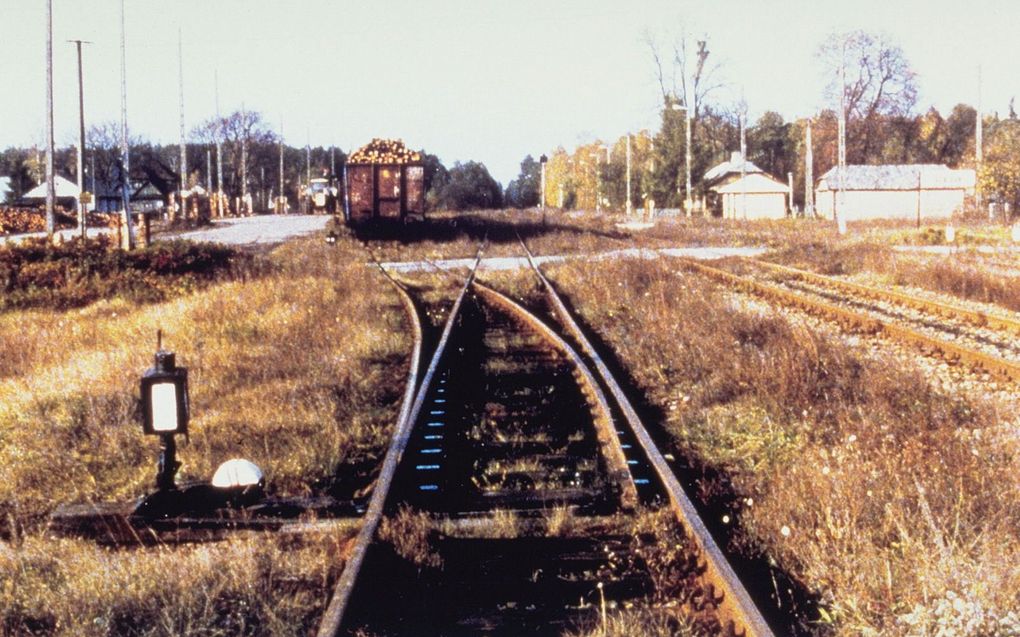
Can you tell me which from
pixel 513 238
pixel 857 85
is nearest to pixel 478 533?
pixel 513 238

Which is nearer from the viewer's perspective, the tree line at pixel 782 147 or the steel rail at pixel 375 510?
the steel rail at pixel 375 510

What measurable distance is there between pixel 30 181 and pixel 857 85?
79.8 metres

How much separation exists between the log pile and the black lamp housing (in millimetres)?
31416

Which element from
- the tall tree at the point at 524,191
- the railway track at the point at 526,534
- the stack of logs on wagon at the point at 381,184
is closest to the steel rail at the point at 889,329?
the railway track at the point at 526,534

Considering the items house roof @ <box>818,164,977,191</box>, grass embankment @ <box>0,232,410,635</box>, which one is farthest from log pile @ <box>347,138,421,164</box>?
house roof @ <box>818,164,977,191</box>

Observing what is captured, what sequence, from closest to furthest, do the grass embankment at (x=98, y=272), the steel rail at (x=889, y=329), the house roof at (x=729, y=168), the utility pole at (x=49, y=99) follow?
1. the steel rail at (x=889, y=329)
2. the grass embankment at (x=98, y=272)
3. the utility pole at (x=49, y=99)
4. the house roof at (x=729, y=168)

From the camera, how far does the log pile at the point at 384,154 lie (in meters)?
37.1

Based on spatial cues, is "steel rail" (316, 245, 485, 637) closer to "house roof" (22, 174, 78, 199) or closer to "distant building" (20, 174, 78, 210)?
"distant building" (20, 174, 78, 210)

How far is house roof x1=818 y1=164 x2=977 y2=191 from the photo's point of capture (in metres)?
82.5

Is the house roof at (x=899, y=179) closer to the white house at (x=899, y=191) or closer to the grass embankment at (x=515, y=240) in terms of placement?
the white house at (x=899, y=191)

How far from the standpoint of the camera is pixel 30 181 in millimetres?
117562

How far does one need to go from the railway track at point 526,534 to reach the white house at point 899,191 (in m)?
77.2

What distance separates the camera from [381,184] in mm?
37031

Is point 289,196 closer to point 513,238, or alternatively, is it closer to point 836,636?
point 513,238
